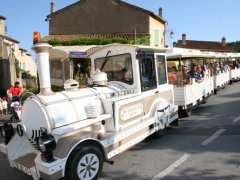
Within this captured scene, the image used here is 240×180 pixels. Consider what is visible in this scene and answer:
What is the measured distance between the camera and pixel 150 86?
706 cm

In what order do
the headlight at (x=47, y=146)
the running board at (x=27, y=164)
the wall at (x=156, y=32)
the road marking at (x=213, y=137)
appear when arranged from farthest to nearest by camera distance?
the wall at (x=156, y=32) < the road marking at (x=213, y=137) < the running board at (x=27, y=164) < the headlight at (x=47, y=146)

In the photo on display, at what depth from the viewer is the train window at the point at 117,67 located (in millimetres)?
6758

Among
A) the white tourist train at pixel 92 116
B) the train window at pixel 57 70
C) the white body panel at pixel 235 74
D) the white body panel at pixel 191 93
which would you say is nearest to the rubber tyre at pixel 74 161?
the white tourist train at pixel 92 116

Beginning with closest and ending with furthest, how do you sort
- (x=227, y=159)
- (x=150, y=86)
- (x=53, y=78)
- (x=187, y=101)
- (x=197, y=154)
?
(x=227, y=159)
(x=197, y=154)
(x=150, y=86)
(x=187, y=101)
(x=53, y=78)

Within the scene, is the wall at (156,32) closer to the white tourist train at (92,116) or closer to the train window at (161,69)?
the train window at (161,69)

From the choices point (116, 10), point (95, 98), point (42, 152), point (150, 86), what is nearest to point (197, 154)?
point (150, 86)

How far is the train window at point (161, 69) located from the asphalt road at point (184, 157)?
148 centimetres

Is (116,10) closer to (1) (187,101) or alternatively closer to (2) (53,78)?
(2) (53,78)

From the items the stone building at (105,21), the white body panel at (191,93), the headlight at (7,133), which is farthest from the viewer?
the stone building at (105,21)

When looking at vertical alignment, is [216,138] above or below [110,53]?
below

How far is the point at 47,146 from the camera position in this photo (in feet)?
14.6

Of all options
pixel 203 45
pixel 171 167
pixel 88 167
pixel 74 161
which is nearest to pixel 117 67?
pixel 171 167

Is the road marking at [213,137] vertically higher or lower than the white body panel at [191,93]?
lower

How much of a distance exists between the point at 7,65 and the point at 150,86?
603 inches
